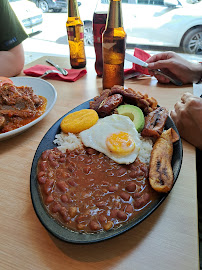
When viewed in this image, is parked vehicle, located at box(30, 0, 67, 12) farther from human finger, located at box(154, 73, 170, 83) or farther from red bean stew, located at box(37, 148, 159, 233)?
red bean stew, located at box(37, 148, 159, 233)

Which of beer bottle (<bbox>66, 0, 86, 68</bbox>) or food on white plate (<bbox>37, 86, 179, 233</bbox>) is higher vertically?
beer bottle (<bbox>66, 0, 86, 68</bbox>)

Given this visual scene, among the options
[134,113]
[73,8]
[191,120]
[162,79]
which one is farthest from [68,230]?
[73,8]

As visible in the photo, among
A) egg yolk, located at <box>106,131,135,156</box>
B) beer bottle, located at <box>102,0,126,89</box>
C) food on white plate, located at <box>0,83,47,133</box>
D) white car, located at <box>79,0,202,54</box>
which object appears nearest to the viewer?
egg yolk, located at <box>106,131,135,156</box>

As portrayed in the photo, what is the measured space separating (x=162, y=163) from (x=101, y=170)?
0.79 ft

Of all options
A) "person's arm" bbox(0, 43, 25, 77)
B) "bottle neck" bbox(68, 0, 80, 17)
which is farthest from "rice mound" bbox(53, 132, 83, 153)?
"bottle neck" bbox(68, 0, 80, 17)

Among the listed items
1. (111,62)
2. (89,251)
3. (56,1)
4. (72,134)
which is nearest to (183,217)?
(89,251)

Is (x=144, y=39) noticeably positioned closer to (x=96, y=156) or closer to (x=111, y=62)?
(x=111, y=62)

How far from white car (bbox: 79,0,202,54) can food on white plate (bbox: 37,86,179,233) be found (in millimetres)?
3424

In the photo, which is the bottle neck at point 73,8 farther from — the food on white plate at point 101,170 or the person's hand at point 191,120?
the person's hand at point 191,120

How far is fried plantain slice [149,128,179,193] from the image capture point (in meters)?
0.78

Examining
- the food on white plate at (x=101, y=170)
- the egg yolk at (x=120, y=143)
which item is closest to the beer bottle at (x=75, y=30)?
the food on white plate at (x=101, y=170)

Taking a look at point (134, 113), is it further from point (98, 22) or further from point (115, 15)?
point (98, 22)

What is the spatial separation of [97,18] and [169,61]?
0.65 meters

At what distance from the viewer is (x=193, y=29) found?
393 cm
